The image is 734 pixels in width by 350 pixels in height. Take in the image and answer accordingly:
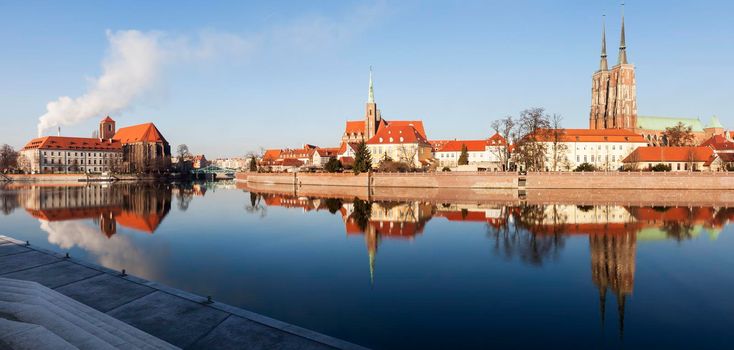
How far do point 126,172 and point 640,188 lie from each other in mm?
101061

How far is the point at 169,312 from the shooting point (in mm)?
9203

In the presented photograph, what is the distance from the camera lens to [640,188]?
50219mm

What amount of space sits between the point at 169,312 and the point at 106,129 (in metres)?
137

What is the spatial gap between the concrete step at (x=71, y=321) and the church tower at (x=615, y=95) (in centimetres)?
9928

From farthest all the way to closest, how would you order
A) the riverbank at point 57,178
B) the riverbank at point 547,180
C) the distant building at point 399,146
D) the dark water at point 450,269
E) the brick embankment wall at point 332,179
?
the riverbank at point 57,178
the distant building at point 399,146
the brick embankment wall at point 332,179
the riverbank at point 547,180
the dark water at point 450,269

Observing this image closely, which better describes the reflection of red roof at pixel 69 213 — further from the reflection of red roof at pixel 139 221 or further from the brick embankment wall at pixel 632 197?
the brick embankment wall at pixel 632 197

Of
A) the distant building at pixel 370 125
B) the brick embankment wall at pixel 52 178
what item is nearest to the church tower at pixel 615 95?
the distant building at pixel 370 125

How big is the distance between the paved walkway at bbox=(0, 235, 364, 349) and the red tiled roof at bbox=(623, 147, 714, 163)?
7125 cm

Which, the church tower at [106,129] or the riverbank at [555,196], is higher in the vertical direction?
the church tower at [106,129]

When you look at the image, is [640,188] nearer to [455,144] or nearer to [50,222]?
[455,144]

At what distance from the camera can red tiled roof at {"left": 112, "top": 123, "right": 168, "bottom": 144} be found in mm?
111812

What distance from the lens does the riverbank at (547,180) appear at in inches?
1937

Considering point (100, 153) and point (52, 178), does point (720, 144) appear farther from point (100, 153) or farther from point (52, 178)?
point (100, 153)

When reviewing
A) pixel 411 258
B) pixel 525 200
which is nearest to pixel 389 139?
pixel 525 200
